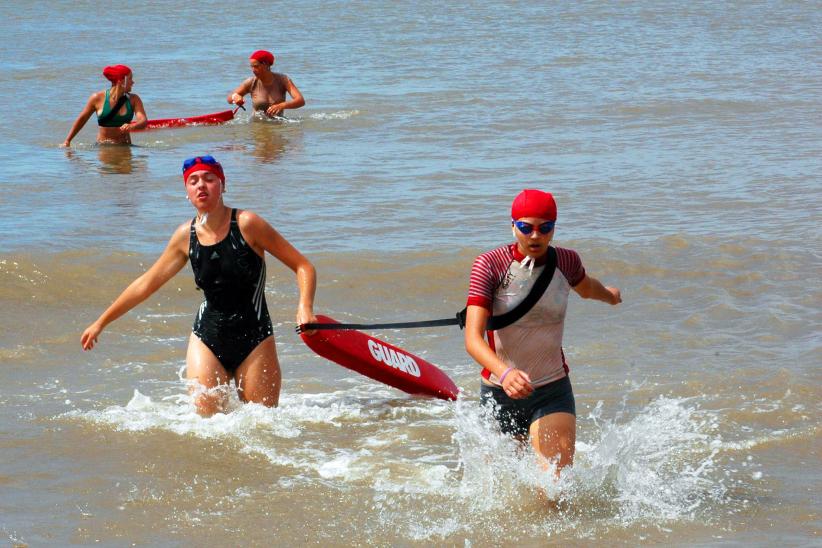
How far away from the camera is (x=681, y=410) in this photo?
7.09m

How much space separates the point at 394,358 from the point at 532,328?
81.6 inches

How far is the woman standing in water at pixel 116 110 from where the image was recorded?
1591 cm

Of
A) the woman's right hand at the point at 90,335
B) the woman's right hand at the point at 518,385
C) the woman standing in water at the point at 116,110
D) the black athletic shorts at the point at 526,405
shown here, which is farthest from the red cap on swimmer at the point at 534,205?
the woman standing in water at the point at 116,110

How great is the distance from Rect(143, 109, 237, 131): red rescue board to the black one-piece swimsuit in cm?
1200

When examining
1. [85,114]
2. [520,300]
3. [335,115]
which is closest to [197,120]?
[335,115]

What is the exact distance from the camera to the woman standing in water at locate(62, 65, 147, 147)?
15906mm

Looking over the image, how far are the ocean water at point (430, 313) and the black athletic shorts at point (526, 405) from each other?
0.35 feet

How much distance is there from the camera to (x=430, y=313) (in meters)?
9.42

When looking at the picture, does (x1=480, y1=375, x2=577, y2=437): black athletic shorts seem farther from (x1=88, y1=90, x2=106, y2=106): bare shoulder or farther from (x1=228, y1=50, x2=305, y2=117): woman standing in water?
(x1=228, y1=50, x2=305, y2=117): woman standing in water

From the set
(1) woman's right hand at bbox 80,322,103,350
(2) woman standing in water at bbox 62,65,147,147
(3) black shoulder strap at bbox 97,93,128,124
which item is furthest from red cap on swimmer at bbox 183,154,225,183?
(3) black shoulder strap at bbox 97,93,128,124

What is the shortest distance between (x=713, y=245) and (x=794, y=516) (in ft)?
17.8

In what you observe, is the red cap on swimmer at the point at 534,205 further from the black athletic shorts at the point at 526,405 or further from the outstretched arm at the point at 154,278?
the outstretched arm at the point at 154,278

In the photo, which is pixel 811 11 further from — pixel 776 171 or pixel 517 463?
pixel 517 463

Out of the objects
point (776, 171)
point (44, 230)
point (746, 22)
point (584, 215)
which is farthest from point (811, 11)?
point (44, 230)
